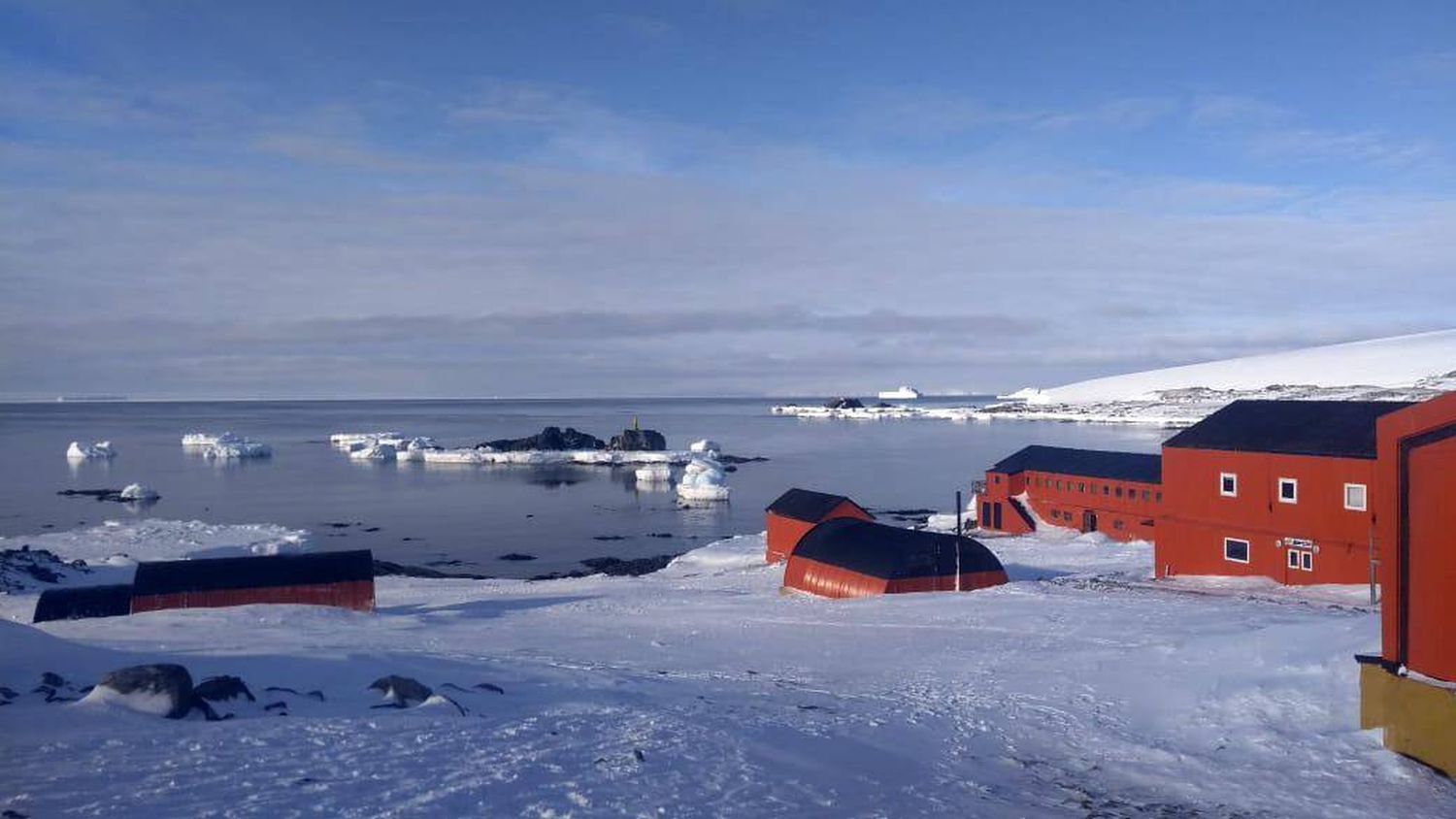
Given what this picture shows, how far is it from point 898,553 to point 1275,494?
373 inches

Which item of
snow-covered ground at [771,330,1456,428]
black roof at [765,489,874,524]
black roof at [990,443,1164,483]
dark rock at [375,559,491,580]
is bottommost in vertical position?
dark rock at [375,559,491,580]

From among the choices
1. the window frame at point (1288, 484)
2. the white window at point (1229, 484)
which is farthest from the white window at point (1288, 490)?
the white window at point (1229, 484)

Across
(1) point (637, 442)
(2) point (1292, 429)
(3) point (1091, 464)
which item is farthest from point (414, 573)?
(1) point (637, 442)

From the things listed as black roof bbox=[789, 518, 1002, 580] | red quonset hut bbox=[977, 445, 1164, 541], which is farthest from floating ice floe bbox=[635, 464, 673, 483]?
black roof bbox=[789, 518, 1002, 580]

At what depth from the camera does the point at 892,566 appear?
23.1 meters

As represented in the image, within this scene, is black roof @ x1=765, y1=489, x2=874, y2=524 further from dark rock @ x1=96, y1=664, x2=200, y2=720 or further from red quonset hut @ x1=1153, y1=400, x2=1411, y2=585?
dark rock @ x1=96, y1=664, x2=200, y2=720

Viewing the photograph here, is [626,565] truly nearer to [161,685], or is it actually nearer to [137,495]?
[161,685]

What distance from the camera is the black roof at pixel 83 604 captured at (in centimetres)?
2238

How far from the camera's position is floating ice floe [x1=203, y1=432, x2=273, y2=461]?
88.0 meters

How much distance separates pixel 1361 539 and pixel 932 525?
79.5 feet

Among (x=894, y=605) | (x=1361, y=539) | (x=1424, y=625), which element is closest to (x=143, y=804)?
(x=1424, y=625)

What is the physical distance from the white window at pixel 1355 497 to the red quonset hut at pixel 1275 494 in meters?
0.02

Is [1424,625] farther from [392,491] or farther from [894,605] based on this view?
[392,491]

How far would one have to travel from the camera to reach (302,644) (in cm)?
1393
